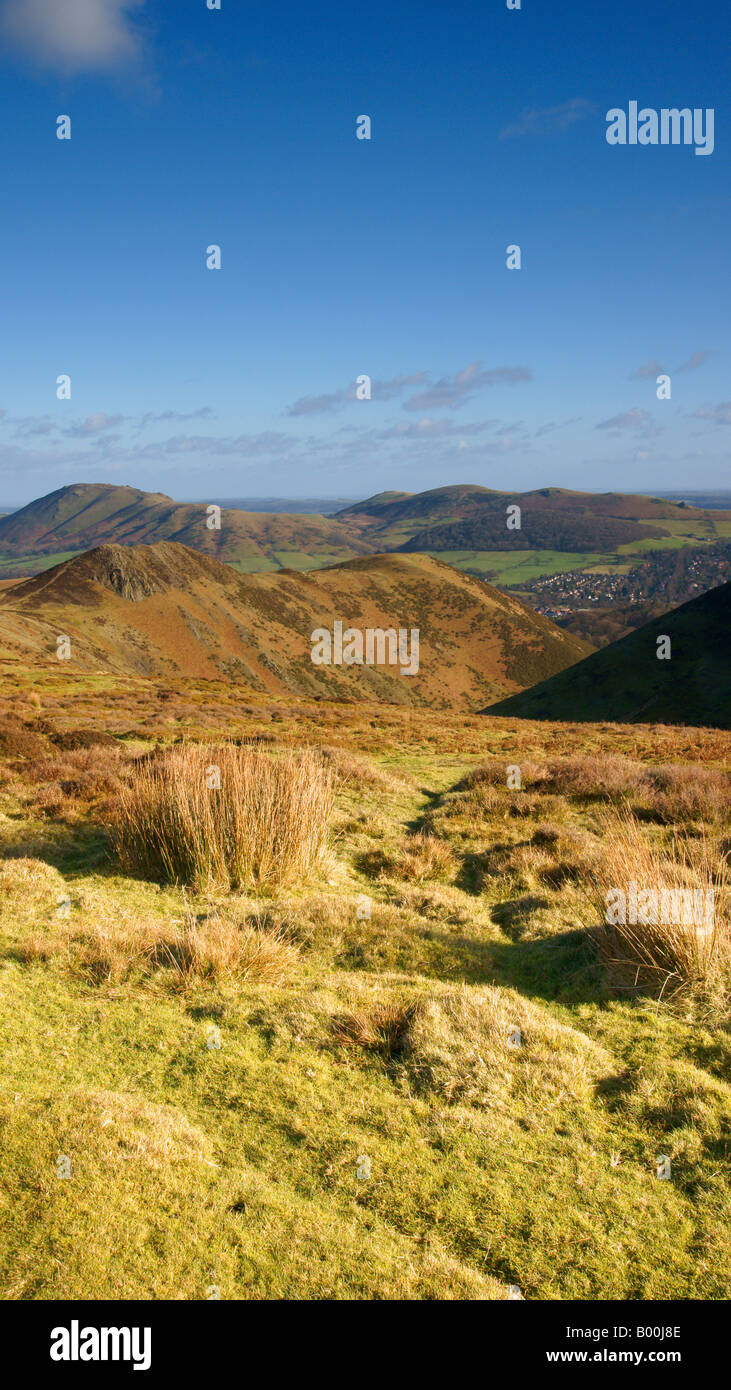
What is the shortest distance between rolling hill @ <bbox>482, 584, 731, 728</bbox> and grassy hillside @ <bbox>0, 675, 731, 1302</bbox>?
52.3 meters

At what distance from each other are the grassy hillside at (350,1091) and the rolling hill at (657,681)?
52340 millimetres

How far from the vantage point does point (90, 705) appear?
28500mm

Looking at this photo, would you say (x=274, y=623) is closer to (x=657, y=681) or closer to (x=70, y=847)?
(x=657, y=681)

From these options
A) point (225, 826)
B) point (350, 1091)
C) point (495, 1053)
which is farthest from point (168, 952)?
point (495, 1053)

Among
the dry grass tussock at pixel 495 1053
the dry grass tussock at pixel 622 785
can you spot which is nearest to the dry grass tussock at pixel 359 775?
the dry grass tussock at pixel 622 785

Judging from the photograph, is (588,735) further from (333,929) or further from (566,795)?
(333,929)

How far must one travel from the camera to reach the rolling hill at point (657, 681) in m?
60.6

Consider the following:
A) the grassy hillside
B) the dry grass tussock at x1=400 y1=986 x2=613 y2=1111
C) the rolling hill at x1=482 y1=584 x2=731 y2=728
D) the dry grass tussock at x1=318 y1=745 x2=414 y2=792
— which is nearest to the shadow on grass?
the grassy hillside

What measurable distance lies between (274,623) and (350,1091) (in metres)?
119

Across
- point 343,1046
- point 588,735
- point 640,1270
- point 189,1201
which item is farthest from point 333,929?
point 588,735

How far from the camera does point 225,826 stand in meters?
9.20

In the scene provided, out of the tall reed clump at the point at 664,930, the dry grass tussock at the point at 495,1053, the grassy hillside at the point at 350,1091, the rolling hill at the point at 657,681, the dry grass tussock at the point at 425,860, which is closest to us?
the grassy hillside at the point at 350,1091

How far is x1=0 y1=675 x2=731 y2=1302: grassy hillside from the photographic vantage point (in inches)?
139

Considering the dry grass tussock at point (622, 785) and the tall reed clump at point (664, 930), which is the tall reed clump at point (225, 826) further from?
the dry grass tussock at point (622, 785)
